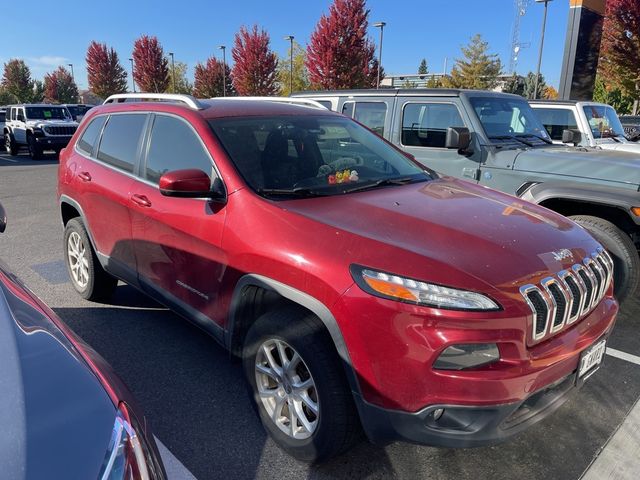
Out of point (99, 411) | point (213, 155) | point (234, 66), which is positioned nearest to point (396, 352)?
point (99, 411)

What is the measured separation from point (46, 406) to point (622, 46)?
23572 millimetres

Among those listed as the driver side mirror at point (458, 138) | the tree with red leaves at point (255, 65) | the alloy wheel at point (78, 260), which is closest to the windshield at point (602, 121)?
the driver side mirror at point (458, 138)

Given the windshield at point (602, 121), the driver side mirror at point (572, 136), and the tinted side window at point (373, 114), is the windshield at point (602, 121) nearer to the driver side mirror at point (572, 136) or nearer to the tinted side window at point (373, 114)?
the driver side mirror at point (572, 136)

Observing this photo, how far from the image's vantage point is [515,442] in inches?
101

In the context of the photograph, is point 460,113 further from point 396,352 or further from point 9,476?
point 9,476

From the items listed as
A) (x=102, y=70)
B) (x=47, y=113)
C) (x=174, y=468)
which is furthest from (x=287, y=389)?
(x=102, y=70)

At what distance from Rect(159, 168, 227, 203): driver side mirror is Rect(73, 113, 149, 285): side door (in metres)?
0.93

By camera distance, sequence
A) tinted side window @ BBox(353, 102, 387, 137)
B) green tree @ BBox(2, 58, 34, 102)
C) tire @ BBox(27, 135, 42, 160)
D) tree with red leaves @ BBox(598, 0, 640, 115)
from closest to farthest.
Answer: tinted side window @ BBox(353, 102, 387, 137) → tire @ BBox(27, 135, 42, 160) → tree with red leaves @ BBox(598, 0, 640, 115) → green tree @ BBox(2, 58, 34, 102)

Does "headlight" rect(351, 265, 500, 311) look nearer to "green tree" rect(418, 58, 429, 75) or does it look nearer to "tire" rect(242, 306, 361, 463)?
"tire" rect(242, 306, 361, 463)

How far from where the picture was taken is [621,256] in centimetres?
395

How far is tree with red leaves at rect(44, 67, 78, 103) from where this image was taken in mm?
58594

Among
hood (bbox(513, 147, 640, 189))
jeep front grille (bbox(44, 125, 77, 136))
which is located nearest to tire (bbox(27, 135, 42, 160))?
jeep front grille (bbox(44, 125, 77, 136))

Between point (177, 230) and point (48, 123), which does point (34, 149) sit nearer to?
point (48, 123)

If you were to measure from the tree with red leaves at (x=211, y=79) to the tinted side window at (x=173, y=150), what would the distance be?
155ft
